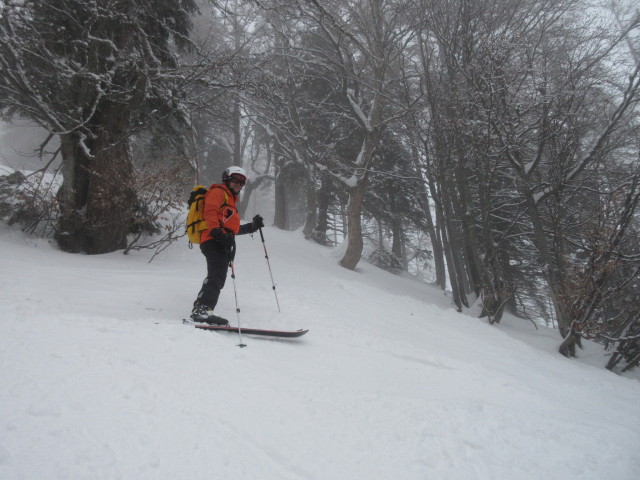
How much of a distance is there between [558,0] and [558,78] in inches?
133

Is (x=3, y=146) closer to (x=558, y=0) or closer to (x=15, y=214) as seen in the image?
(x=15, y=214)

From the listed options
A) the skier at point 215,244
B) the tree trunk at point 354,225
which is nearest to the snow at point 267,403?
the skier at point 215,244

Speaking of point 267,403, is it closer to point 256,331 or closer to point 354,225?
point 256,331

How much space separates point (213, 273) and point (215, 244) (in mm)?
372

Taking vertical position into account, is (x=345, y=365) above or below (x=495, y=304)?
below

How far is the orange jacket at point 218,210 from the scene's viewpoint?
4363 millimetres

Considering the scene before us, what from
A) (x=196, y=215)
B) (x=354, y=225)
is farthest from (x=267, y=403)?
(x=354, y=225)

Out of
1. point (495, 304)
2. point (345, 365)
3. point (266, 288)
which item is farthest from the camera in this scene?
point (495, 304)

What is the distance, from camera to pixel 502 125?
757cm

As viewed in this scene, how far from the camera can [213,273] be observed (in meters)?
4.43

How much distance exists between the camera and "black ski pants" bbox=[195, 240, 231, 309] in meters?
4.32

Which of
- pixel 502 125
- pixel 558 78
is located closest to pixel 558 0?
pixel 558 78

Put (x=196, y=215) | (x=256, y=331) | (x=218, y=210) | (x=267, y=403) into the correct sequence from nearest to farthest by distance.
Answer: (x=267, y=403)
(x=256, y=331)
(x=218, y=210)
(x=196, y=215)

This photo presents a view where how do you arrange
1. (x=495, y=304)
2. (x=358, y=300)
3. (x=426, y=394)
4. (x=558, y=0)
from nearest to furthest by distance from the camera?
(x=426, y=394) < (x=358, y=300) < (x=495, y=304) < (x=558, y=0)
